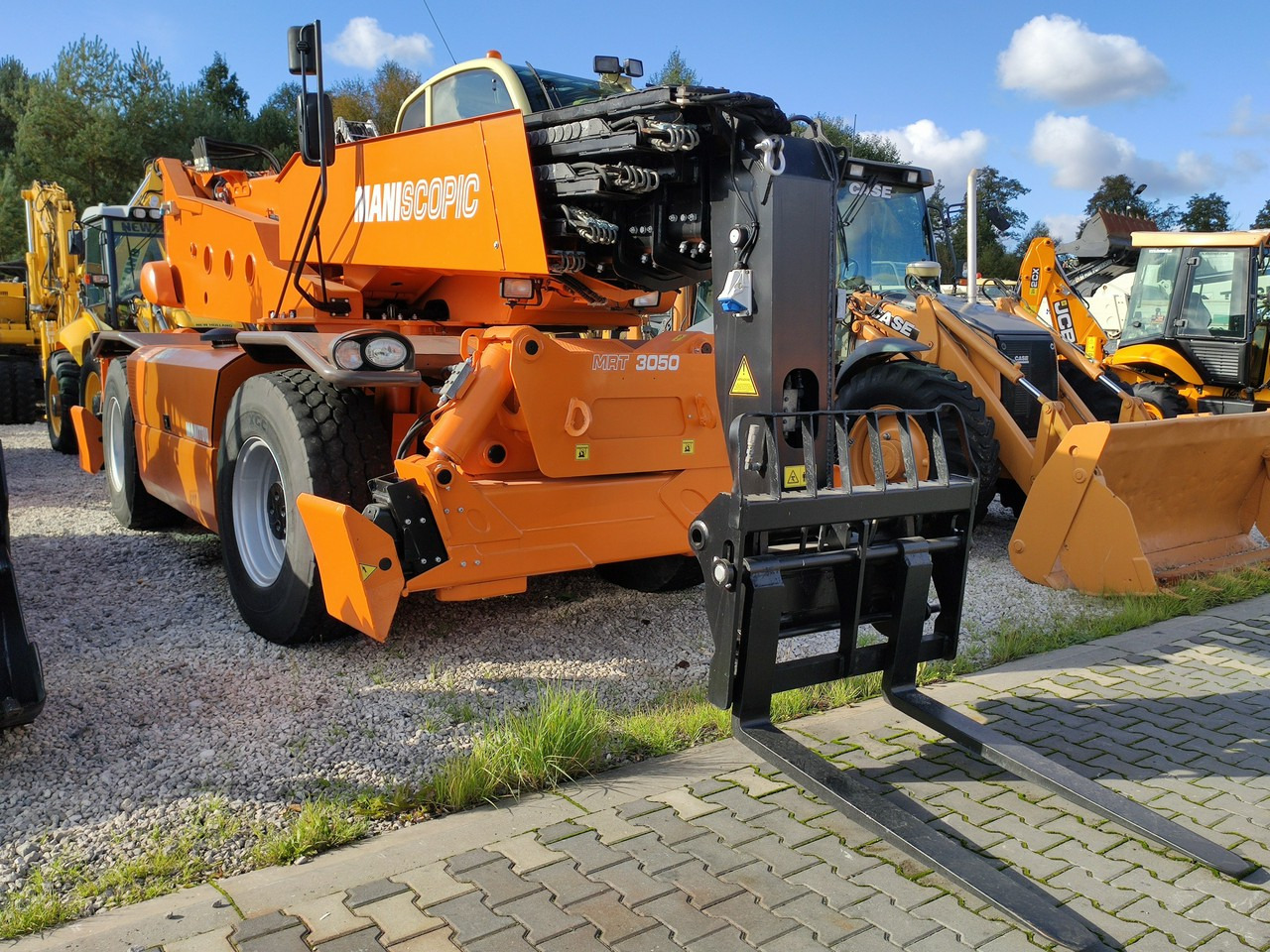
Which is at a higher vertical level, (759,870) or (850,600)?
(850,600)

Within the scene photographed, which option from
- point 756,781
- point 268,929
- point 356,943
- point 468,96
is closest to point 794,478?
point 756,781

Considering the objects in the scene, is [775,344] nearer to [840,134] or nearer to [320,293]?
[320,293]

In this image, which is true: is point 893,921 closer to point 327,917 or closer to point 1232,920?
point 1232,920

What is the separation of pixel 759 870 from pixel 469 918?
0.84 meters

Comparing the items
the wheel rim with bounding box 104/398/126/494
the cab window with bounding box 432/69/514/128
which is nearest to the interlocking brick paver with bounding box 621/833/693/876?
the cab window with bounding box 432/69/514/128

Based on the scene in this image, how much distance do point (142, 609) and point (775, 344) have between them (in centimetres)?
382

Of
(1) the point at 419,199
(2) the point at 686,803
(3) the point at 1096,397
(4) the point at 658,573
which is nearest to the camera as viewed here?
(2) the point at 686,803

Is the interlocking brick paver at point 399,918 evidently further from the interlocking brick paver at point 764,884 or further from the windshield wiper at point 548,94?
the windshield wiper at point 548,94

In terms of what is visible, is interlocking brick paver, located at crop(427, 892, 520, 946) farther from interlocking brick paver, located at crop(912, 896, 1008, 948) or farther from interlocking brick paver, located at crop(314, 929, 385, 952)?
interlocking brick paver, located at crop(912, 896, 1008, 948)

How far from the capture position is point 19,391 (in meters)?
15.2

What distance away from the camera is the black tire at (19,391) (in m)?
15.1

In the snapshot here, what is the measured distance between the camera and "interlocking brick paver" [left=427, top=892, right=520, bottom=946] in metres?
2.62

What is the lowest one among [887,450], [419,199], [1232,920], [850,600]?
[1232,920]

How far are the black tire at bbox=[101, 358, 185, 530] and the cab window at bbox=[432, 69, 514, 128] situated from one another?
330 centimetres
